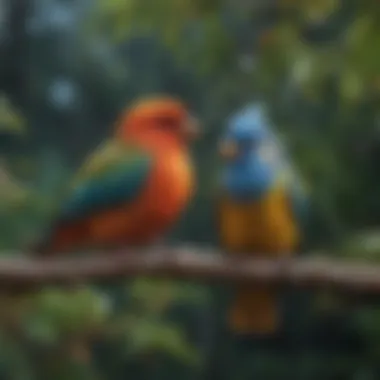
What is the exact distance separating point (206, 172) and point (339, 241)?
0.16m

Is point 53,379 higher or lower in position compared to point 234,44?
lower

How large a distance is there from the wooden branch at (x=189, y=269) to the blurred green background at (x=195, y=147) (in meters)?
0.02

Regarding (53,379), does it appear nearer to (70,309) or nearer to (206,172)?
(70,309)

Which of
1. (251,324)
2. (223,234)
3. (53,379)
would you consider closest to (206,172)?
(223,234)

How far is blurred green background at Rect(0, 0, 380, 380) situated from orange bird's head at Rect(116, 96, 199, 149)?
14 mm

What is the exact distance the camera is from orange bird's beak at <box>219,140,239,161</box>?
3.80ft

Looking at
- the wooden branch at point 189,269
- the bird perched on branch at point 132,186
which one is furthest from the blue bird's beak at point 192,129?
the wooden branch at point 189,269

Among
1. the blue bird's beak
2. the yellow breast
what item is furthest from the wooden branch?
the blue bird's beak

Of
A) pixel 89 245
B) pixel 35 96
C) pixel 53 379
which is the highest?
pixel 35 96

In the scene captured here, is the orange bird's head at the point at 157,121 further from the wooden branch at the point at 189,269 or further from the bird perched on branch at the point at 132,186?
the wooden branch at the point at 189,269

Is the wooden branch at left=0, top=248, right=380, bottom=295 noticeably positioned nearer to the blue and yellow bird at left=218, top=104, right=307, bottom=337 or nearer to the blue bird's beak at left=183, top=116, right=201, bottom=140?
the blue and yellow bird at left=218, top=104, right=307, bottom=337

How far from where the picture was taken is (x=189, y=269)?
1.12 m

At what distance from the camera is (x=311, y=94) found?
1193 mm

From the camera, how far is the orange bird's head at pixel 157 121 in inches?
46.1
